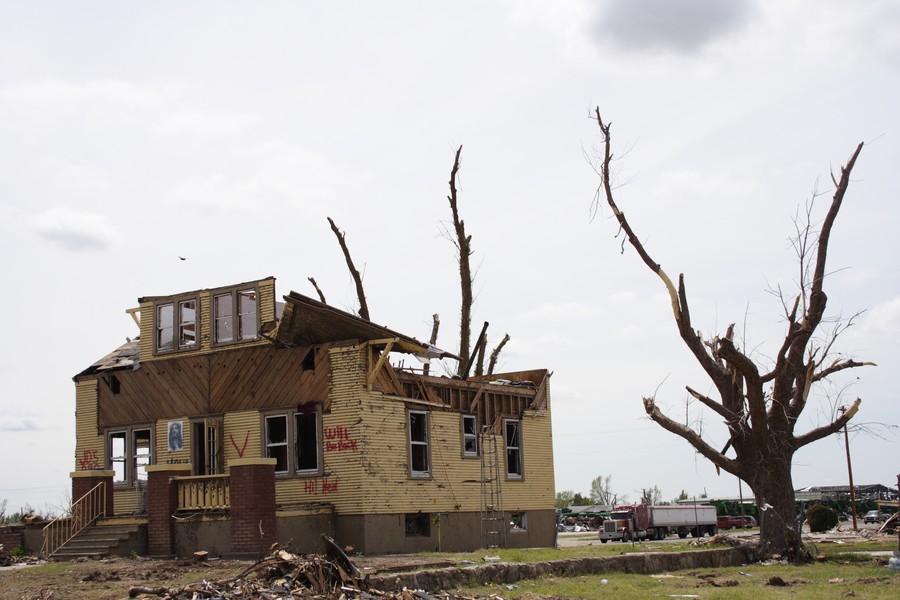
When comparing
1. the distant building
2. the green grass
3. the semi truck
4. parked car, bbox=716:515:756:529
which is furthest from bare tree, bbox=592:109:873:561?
the distant building

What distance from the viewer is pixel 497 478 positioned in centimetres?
2917

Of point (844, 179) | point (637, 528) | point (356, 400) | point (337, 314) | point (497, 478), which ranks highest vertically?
point (844, 179)

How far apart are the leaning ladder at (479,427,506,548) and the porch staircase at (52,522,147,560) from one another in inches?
371

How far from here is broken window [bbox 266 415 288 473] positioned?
84.3ft

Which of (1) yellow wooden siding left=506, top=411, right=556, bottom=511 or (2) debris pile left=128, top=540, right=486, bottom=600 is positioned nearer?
(2) debris pile left=128, top=540, right=486, bottom=600

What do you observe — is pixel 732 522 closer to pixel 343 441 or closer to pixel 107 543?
pixel 343 441

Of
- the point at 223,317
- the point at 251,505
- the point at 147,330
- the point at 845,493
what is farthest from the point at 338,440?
the point at 845,493

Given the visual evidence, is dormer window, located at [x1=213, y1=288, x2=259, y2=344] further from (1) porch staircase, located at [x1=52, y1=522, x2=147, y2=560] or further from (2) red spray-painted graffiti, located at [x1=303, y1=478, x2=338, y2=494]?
(1) porch staircase, located at [x1=52, y1=522, x2=147, y2=560]

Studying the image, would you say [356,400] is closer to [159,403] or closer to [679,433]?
[159,403]

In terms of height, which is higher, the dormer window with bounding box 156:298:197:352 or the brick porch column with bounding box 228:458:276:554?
the dormer window with bounding box 156:298:197:352

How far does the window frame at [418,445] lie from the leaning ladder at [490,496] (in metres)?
2.26

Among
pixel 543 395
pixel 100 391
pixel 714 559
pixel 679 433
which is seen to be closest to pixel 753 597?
pixel 714 559

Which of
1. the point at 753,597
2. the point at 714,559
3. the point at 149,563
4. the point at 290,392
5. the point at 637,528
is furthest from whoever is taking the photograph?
the point at 637,528

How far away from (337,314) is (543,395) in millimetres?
9598
